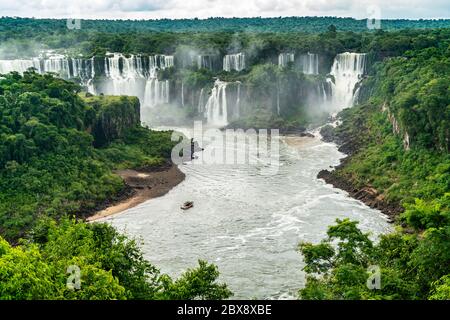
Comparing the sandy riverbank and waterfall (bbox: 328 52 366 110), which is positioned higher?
waterfall (bbox: 328 52 366 110)

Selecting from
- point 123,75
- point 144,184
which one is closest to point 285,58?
point 123,75

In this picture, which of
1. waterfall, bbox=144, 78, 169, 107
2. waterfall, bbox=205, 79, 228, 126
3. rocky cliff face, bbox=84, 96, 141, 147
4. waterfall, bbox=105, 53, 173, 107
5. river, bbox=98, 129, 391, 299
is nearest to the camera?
river, bbox=98, 129, 391, 299

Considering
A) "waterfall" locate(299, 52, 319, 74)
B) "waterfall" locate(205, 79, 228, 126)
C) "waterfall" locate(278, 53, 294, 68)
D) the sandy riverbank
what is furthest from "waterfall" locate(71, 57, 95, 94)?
"waterfall" locate(299, 52, 319, 74)

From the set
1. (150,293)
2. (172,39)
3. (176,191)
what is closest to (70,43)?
(172,39)

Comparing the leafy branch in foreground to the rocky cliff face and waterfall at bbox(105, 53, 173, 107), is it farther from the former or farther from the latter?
waterfall at bbox(105, 53, 173, 107)

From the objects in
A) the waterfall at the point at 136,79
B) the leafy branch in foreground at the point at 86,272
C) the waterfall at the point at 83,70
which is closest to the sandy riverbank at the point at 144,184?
the leafy branch in foreground at the point at 86,272

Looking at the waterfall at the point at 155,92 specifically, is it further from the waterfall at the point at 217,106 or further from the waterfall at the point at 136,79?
the waterfall at the point at 217,106
